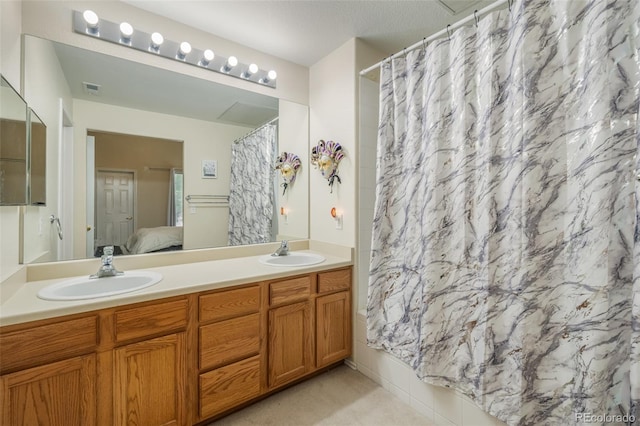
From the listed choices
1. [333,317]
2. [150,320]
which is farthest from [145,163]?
[333,317]

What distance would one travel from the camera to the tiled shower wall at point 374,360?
1570 mm

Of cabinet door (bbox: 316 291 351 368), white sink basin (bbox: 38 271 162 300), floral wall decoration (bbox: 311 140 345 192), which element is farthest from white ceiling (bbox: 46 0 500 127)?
cabinet door (bbox: 316 291 351 368)

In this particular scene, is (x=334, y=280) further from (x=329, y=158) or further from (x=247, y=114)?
(x=247, y=114)

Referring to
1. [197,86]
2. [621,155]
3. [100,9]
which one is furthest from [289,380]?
[100,9]

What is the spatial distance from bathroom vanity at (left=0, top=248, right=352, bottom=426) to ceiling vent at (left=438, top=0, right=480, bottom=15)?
1.90m

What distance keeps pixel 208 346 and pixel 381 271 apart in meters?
1.19

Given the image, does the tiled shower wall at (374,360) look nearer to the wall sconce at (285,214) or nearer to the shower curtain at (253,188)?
the wall sconce at (285,214)

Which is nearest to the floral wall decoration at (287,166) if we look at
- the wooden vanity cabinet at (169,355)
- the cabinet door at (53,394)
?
the wooden vanity cabinet at (169,355)

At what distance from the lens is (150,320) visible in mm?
1385

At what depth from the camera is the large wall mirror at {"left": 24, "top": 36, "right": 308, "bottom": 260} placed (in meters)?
1.73

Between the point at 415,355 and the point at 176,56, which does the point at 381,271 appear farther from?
the point at 176,56

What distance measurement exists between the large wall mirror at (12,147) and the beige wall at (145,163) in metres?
0.41

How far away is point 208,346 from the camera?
5.11 feet

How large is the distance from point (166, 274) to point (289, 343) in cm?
90
